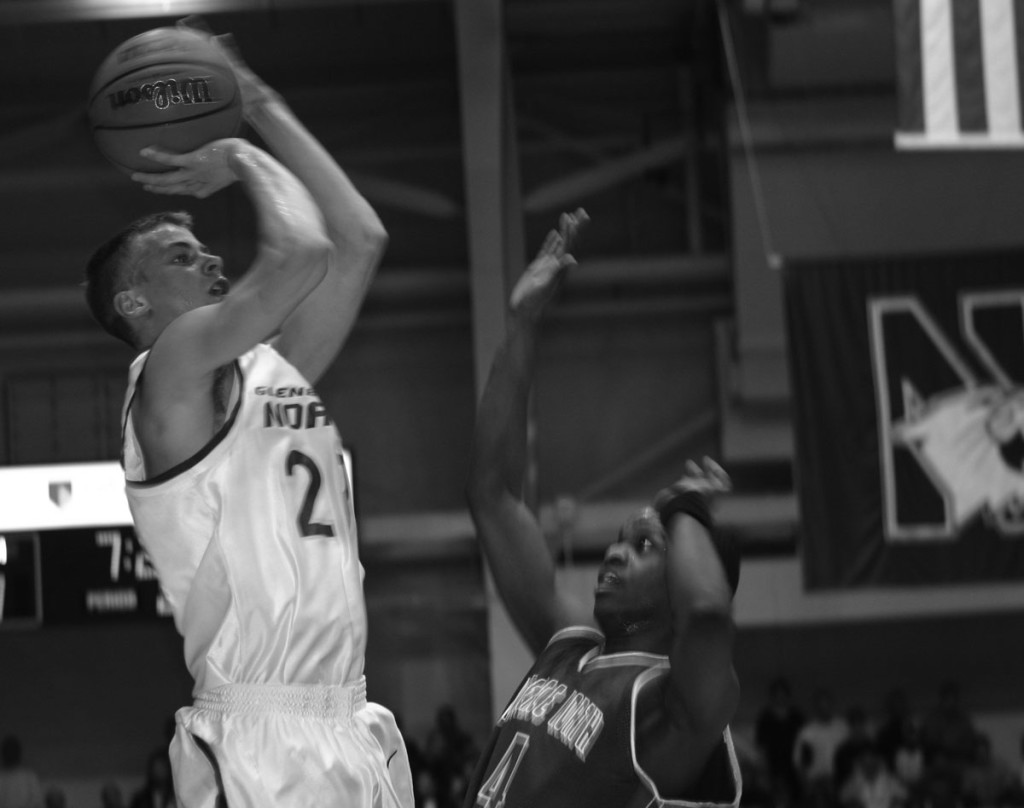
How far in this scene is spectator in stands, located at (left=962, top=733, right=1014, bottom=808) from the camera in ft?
Result: 35.1

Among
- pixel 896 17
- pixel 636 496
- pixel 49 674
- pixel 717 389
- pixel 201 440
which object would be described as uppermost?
pixel 896 17

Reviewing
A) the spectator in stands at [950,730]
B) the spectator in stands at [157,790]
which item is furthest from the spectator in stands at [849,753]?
the spectator in stands at [157,790]

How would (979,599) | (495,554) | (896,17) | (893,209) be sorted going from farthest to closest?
(979,599)
(893,209)
(896,17)
(495,554)

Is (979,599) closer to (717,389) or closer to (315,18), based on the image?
(717,389)

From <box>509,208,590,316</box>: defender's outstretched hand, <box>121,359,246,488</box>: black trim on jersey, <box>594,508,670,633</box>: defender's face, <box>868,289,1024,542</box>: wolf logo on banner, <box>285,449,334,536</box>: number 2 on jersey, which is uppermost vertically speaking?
<box>509,208,590,316</box>: defender's outstretched hand

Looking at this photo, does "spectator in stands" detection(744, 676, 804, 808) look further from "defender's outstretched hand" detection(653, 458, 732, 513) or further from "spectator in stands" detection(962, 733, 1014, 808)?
"defender's outstretched hand" detection(653, 458, 732, 513)

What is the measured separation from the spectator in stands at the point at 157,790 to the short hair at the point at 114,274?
877cm

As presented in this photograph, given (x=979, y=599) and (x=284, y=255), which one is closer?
(x=284, y=255)

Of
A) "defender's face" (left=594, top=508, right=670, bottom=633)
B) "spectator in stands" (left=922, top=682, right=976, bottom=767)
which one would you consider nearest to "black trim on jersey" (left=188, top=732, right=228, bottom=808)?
"defender's face" (left=594, top=508, right=670, bottom=633)

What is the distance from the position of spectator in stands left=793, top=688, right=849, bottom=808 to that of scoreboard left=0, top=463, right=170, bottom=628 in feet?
15.6

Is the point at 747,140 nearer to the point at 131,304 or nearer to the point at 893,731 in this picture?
the point at 893,731

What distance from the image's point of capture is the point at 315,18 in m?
11.8

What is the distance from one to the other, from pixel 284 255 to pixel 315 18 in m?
9.39

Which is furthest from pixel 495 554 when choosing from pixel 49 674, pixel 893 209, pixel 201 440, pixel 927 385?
pixel 49 674
